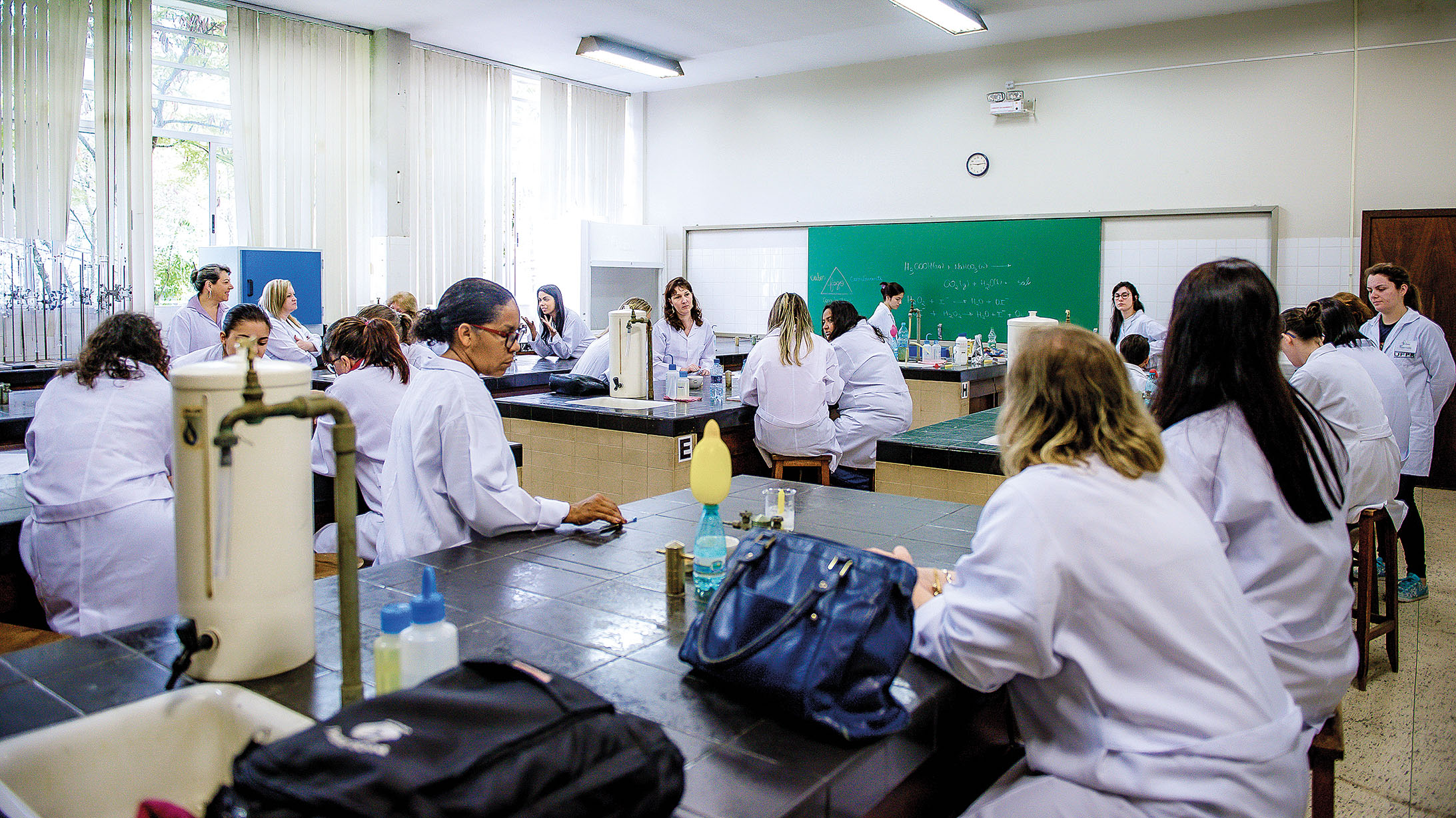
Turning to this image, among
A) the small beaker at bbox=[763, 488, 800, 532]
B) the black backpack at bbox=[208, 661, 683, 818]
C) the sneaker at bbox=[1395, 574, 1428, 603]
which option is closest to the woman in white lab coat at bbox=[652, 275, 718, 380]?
the sneaker at bbox=[1395, 574, 1428, 603]

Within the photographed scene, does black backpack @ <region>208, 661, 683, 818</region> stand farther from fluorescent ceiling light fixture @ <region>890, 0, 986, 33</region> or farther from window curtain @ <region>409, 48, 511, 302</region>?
window curtain @ <region>409, 48, 511, 302</region>

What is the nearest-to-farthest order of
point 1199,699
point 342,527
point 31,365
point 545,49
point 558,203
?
point 342,527 → point 1199,699 → point 31,365 → point 545,49 → point 558,203

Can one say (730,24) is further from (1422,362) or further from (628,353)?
(1422,362)

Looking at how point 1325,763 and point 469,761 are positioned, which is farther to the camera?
point 1325,763

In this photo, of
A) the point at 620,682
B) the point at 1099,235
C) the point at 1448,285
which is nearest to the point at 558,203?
the point at 1099,235

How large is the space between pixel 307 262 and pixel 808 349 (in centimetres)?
407

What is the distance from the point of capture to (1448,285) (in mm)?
6340

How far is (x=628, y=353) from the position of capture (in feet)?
15.0

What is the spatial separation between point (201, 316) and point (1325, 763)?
5.90m

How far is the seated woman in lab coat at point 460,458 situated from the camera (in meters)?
2.25

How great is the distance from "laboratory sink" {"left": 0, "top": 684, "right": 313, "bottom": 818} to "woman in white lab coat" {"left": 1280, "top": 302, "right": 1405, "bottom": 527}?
3.17 metres

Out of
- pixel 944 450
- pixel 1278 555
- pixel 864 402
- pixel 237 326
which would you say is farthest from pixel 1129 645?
pixel 237 326

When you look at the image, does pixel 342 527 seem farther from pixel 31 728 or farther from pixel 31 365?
pixel 31 365

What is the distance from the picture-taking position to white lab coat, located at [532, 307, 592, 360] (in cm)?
759
